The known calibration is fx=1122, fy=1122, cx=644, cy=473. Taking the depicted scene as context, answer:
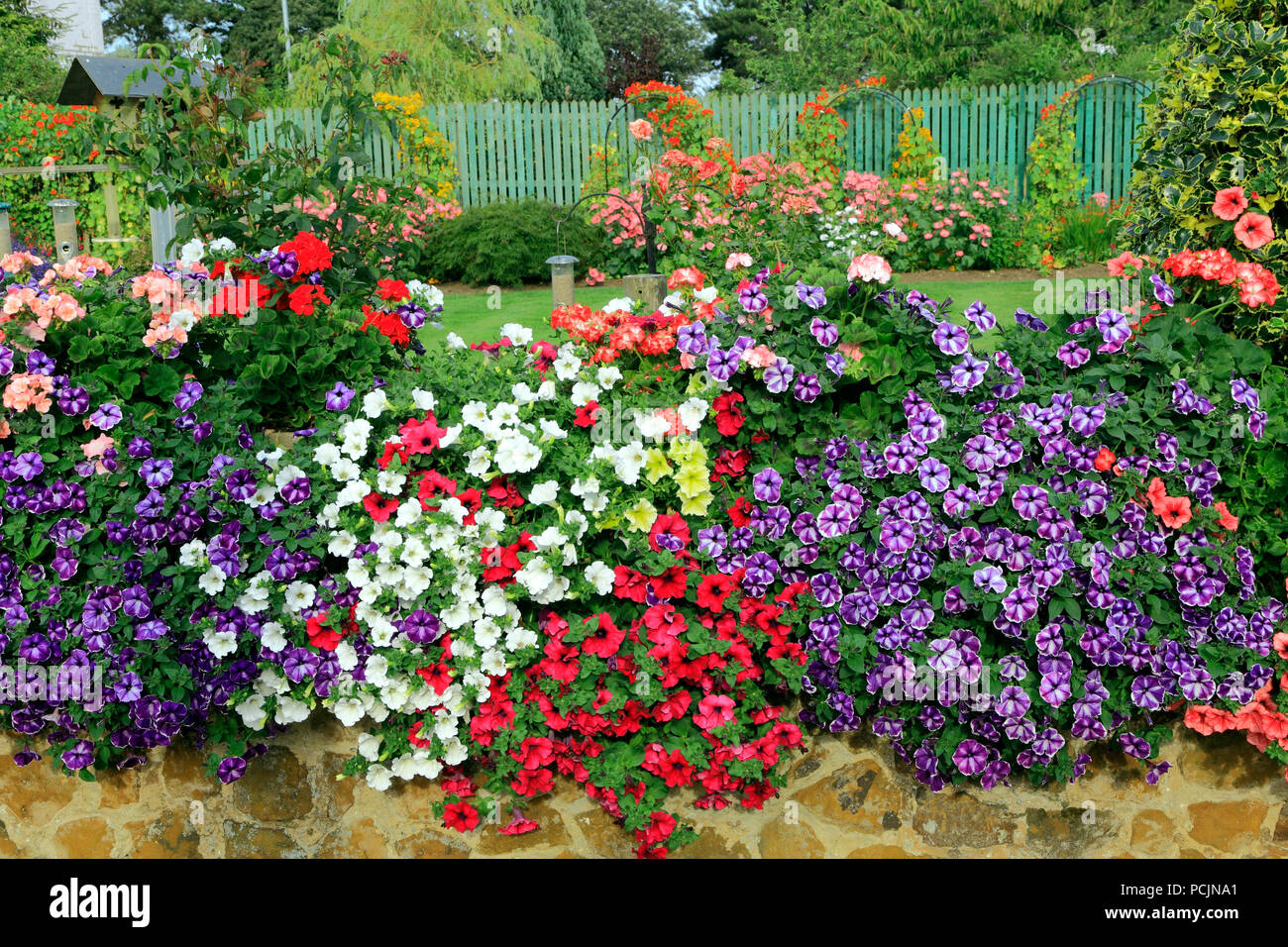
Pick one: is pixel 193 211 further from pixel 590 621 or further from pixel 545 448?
pixel 590 621

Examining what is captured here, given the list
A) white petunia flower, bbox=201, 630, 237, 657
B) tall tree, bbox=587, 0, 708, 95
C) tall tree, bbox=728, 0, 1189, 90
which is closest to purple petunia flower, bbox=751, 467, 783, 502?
white petunia flower, bbox=201, 630, 237, 657

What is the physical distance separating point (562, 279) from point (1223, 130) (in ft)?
7.25

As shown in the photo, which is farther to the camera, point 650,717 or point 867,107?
point 867,107

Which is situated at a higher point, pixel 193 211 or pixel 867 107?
pixel 867 107

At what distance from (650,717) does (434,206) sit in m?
9.67

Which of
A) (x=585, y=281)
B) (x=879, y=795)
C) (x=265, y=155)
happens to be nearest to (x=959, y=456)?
(x=879, y=795)

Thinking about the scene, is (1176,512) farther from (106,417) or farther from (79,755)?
(79,755)

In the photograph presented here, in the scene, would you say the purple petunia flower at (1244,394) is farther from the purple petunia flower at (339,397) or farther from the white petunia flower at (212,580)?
the white petunia flower at (212,580)

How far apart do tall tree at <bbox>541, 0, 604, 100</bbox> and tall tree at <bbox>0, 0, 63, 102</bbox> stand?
1140 centimetres

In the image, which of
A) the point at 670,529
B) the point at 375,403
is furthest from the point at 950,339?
the point at 375,403

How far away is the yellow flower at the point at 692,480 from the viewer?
9.00 ft

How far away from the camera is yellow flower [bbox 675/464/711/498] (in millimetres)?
2742

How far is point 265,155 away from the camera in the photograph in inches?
132

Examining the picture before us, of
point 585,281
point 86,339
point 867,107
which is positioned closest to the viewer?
point 86,339
